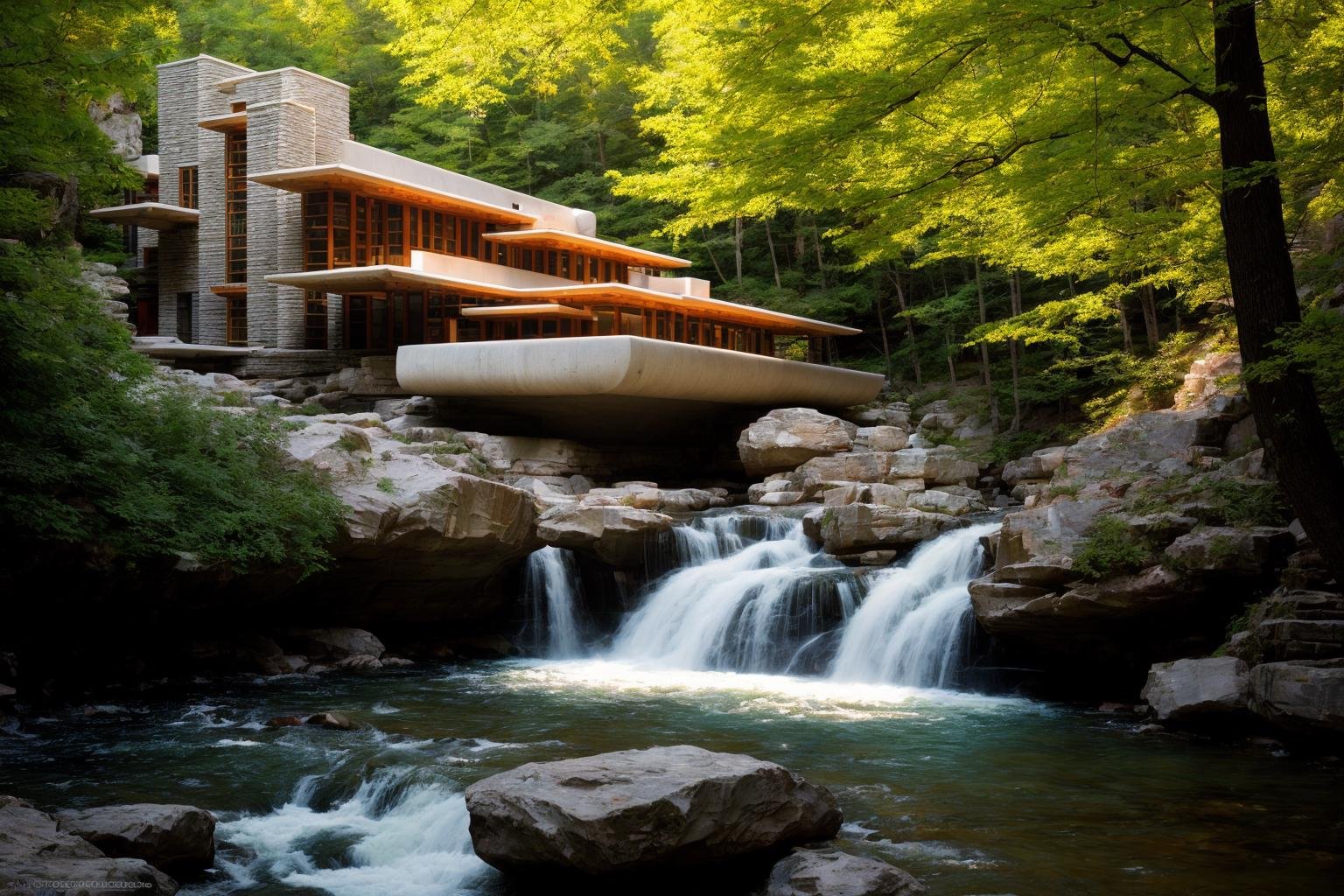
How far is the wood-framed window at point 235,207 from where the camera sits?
106 ft

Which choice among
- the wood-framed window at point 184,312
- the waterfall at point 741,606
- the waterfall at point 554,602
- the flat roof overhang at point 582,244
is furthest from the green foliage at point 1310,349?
the wood-framed window at point 184,312

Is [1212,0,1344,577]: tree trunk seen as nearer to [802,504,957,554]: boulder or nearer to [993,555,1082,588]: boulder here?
[993,555,1082,588]: boulder

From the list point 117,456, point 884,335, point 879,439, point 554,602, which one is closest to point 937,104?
point 117,456

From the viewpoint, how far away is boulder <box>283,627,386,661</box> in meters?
14.8


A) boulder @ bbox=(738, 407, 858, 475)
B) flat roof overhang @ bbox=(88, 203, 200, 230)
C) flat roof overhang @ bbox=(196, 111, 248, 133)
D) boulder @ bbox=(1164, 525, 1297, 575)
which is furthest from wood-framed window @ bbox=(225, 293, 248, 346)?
boulder @ bbox=(1164, 525, 1297, 575)

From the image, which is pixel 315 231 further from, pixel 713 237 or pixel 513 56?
pixel 513 56

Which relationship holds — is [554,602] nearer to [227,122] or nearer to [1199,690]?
[1199,690]

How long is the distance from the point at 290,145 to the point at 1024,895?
2971 cm

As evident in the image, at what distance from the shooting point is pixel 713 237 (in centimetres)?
3962

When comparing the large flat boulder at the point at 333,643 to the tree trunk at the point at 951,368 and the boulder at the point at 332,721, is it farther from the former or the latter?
the tree trunk at the point at 951,368

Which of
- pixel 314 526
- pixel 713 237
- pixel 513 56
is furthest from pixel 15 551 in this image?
pixel 713 237

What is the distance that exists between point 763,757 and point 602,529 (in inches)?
321

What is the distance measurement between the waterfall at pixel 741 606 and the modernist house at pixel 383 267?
23.1 ft

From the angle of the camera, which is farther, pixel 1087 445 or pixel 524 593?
pixel 524 593
